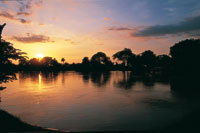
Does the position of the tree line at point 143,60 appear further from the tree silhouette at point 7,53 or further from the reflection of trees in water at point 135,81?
the reflection of trees in water at point 135,81

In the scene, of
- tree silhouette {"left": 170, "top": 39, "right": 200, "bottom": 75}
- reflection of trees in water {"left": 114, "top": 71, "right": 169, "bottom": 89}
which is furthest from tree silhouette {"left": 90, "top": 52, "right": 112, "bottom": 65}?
reflection of trees in water {"left": 114, "top": 71, "right": 169, "bottom": 89}

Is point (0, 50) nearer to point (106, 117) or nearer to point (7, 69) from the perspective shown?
point (7, 69)

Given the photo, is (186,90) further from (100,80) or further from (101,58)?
(101,58)

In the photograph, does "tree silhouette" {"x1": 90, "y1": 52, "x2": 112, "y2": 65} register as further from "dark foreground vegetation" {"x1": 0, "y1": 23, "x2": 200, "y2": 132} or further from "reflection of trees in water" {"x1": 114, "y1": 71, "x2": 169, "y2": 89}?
"reflection of trees in water" {"x1": 114, "y1": 71, "x2": 169, "y2": 89}

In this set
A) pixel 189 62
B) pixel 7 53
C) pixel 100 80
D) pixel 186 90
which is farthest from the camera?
pixel 189 62

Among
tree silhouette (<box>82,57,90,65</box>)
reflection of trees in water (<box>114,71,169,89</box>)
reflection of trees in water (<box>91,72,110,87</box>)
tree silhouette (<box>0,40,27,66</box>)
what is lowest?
reflection of trees in water (<box>91,72,110,87</box>)

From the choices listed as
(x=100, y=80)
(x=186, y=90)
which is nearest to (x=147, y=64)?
(x=100, y=80)

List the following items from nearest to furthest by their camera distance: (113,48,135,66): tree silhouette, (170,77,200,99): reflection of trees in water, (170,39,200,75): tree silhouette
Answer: (170,77,200,99): reflection of trees in water < (170,39,200,75): tree silhouette < (113,48,135,66): tree silhouette

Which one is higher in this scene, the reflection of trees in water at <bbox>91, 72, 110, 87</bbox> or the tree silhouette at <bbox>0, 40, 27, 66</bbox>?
the tree silhouette at <bbox>0, 40, 27, 66</bbox>

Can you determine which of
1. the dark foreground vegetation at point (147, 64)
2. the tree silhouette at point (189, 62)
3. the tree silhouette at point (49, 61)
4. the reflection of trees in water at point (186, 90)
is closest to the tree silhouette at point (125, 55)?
the dark foreground vegetation at point (147, 64)

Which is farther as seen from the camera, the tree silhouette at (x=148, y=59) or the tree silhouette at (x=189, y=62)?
the tree silhouette at (x=148, y=59)

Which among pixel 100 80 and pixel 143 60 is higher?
pixel 143 60

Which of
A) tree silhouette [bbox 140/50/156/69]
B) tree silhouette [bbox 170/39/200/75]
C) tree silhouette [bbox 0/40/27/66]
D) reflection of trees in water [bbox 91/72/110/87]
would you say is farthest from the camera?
tree silhouette [bbox 140/50/156/69]

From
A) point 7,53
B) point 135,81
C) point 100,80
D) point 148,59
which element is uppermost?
point 148,59
